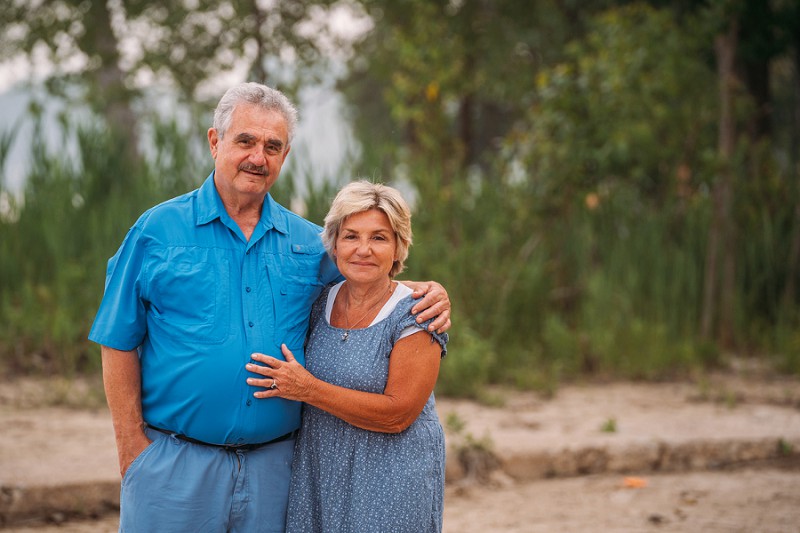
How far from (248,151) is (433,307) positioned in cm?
76

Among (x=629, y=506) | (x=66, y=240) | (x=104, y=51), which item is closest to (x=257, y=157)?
(x=629, y=506)

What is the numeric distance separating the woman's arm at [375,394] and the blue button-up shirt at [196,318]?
75 millimetres

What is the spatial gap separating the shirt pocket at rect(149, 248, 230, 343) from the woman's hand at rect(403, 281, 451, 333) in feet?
1.98

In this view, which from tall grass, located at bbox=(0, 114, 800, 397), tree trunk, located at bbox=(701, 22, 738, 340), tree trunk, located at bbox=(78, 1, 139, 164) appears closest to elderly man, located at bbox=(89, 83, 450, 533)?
tall grass, located at bbox=(0, 114, 800, 397)

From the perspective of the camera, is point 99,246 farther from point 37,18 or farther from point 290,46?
point 37,18

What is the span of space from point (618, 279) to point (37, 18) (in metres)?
7.87

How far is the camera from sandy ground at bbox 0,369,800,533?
187 inches

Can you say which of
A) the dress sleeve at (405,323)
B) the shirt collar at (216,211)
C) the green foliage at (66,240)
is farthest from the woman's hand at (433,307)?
the green foliage at (66,240)

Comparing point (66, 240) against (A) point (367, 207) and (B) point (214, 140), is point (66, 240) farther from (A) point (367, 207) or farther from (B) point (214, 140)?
(A) point (367, 207)

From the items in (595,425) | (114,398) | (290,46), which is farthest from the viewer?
(290,46)

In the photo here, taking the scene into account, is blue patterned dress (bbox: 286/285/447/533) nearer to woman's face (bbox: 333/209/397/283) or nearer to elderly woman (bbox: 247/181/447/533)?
elderly woman (bbox: 247/181/447/533)

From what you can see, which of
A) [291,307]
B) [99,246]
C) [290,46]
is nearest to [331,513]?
[291,307]

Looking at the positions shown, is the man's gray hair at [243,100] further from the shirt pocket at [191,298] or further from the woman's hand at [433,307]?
the woman's hand at [433,307]

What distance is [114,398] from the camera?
273 centimetres
